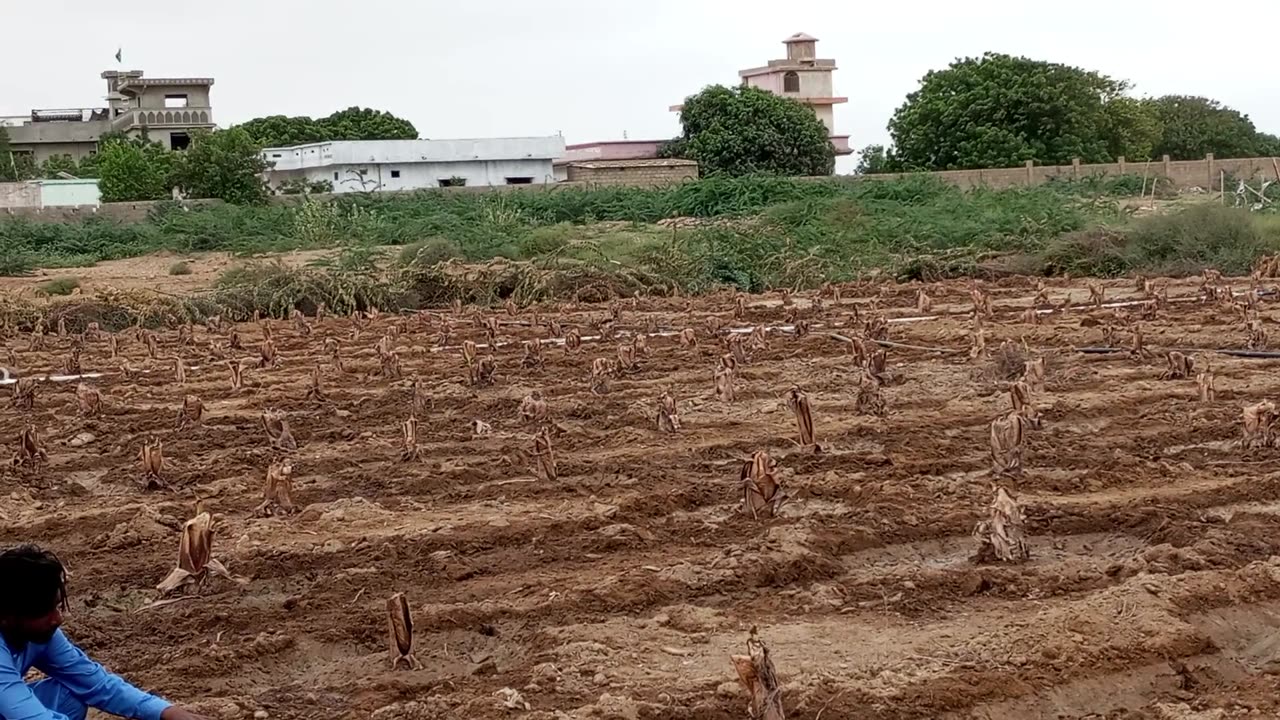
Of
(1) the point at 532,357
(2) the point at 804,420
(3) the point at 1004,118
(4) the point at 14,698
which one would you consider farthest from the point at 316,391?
(3) the point at 1004,118

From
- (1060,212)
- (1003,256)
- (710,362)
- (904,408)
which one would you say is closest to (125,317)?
(710,362)

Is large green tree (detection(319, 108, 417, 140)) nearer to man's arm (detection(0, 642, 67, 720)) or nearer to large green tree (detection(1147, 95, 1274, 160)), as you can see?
large green tree (detection(1147, 95, 1274, 160))

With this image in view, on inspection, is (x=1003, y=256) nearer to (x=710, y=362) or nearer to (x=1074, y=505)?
(x=710, y=362)

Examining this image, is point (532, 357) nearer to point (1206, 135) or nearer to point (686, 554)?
point (686, 554)

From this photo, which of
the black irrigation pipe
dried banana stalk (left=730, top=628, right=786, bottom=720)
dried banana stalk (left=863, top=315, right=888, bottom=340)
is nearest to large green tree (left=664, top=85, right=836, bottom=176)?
dried banana stalk (left=863, top=315, right=888, bottom=340)

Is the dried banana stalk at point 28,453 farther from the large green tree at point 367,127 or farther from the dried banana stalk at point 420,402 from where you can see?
the large green tree at point 367,127

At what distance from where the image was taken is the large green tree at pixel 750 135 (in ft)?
150

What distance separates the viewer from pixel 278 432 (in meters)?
8.15

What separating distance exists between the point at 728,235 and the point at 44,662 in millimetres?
18288

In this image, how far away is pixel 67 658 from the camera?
11.9 ft

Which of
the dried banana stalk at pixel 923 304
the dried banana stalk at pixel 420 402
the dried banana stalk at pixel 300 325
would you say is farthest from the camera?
the dried banana stalk at pixel 923 304

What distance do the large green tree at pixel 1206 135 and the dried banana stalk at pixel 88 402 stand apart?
5059 centimetres

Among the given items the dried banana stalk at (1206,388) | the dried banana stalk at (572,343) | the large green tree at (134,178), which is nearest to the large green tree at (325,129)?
the large green tree at (134,178)

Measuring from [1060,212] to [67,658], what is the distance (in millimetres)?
20899
